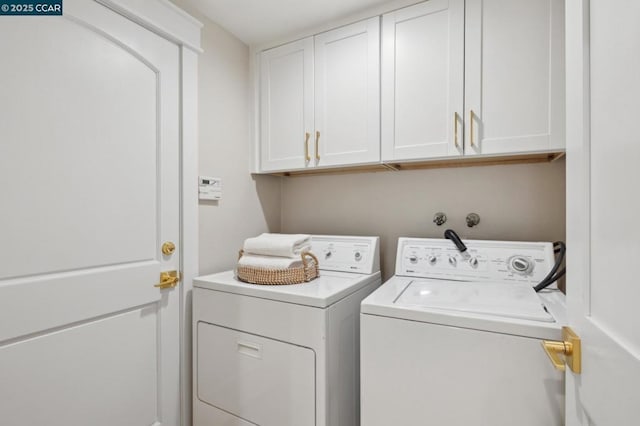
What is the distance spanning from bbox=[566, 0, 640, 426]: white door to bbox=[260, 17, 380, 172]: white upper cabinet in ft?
3.37

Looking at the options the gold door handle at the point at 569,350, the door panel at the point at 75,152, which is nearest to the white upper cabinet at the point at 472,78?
the gold door handle at the point at 569,350

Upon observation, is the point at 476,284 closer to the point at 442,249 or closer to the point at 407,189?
the point at 442,249

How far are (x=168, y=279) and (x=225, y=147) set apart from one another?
31.7 inches

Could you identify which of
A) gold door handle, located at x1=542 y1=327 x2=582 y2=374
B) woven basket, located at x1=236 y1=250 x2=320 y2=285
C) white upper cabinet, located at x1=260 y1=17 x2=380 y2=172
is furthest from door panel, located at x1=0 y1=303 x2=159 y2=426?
gold door handle, located at x1=542 y1=327 x2=582 y2=374

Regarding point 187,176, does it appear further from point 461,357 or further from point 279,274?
point 461,357

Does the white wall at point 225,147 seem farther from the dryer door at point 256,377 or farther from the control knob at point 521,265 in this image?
the control knob at point 521,265

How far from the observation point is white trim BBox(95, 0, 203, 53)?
138cm

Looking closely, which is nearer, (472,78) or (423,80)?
(472,78)

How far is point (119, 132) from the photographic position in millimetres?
1372

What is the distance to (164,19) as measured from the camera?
5.00 ft

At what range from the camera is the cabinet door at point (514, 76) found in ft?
4.36

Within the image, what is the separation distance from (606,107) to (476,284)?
1046 mm

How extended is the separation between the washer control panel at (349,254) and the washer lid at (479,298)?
311 mm

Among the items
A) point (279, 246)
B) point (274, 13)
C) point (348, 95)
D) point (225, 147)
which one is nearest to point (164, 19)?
point (274, 13)
